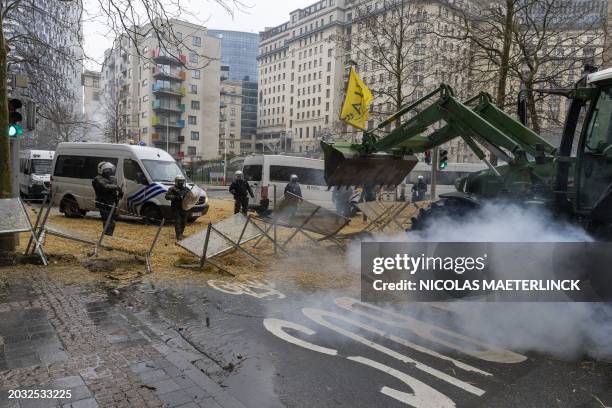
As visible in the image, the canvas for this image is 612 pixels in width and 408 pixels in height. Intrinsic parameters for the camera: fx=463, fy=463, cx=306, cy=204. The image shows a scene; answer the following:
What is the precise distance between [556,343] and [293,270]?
445 centimetres

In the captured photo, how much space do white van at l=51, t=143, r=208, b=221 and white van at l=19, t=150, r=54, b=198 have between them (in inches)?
276

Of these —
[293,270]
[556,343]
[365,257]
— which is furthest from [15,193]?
[556,343]

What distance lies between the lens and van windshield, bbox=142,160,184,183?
46.0 feet

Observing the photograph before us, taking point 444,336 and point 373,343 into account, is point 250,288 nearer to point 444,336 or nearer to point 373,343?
point 373,343

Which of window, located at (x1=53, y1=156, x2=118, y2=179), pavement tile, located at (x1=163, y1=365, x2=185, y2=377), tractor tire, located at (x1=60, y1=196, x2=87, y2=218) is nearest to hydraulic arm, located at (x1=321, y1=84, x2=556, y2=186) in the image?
pavement tile, located at (x1=163, y1=365, x2=185, y2=377)

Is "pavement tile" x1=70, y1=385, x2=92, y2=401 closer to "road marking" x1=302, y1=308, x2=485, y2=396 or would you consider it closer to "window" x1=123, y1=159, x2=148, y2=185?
"road marking" x1=302, y1=308, x2=485, y2=396

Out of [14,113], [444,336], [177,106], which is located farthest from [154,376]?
[177,106]

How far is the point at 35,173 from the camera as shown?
2220 cm

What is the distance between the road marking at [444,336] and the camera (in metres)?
4.39

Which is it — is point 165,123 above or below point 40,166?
above

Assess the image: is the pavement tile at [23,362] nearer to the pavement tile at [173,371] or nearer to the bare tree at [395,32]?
the pavement tile at [173,371]

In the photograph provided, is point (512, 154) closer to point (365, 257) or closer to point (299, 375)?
point (365, 257)

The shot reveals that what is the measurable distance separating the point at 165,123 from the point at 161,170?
64520 millimetres

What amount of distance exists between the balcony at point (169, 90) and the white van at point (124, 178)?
60.6 m
